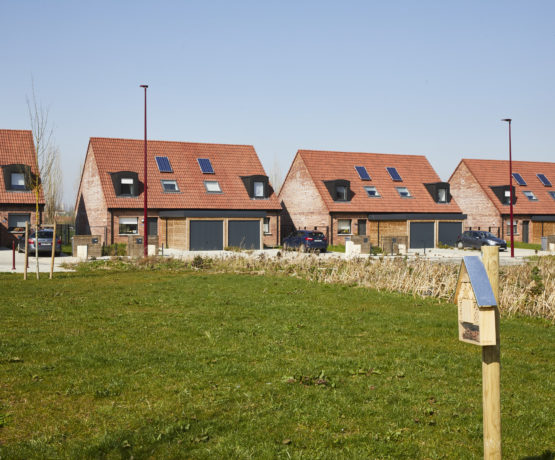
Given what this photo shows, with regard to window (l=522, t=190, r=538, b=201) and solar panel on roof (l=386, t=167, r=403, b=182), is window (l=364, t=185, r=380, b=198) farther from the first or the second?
window (l=522, t=190, r=538, b=201)

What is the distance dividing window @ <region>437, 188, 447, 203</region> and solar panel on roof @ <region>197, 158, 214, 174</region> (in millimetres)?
18471

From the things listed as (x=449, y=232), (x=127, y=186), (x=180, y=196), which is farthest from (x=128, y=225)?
(x=449, y=232)

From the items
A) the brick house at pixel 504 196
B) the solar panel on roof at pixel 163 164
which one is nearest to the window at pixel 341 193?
the solar panel on roof at pixel 163 164

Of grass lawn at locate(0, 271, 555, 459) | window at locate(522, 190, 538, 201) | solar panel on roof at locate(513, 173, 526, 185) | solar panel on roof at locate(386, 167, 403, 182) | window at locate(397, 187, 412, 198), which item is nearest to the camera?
grass lawn at locate(0, 271, 555, 459)

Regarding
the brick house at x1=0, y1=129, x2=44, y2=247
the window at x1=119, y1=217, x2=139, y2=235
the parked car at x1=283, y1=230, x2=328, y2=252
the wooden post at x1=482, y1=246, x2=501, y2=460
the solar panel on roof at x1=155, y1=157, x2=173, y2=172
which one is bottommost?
the wooden post at x1=482, y1=246, x2=501, y2=460

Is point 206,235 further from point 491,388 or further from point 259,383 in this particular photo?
point 491,388

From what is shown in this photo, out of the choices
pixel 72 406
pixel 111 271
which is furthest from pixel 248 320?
pixel 111 271

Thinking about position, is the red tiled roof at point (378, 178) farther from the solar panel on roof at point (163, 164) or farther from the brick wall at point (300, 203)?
the solar panel on roof at point (163, 164)

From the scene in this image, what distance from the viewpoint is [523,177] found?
54562 mm

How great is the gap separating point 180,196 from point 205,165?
4.30 metres

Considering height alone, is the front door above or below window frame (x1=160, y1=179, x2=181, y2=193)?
below

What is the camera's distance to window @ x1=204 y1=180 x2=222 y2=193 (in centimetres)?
4283

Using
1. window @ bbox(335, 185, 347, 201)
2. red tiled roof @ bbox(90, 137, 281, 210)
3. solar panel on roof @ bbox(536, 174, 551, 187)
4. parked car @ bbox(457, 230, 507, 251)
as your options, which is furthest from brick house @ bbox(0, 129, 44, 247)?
solar panel on roof @ bbox(536, 174, 551, 187)

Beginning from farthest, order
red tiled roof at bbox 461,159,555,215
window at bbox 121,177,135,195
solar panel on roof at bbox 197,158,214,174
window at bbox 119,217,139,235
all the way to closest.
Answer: red tiled roof at bbox 461,159,555,215, solar panel on roof at bbox 197,158,214,174, window at bbox 121,177,135,195, window at bbox 119,217,139,235
